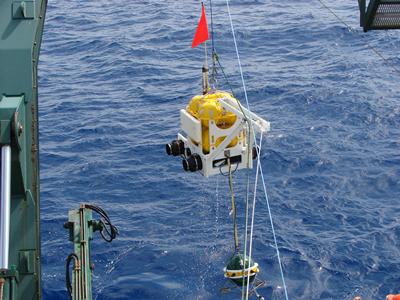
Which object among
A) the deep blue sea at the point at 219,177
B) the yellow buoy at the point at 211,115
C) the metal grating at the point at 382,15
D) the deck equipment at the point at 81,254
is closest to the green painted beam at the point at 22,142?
the deck equipment at the point at 81,254

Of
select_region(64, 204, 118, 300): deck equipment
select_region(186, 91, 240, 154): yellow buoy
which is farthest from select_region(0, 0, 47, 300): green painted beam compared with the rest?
select_region(186, 91, 240, 154): yellow buoy

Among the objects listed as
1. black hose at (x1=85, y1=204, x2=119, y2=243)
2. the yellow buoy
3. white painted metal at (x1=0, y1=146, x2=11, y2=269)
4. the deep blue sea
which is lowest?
the deep blue sea

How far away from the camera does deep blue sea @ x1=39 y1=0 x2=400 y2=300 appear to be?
22250 mm

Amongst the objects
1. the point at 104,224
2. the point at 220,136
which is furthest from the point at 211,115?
the point at 104,224

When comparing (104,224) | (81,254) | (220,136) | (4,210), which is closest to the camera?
(4,210)

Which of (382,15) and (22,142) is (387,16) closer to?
(382,15)

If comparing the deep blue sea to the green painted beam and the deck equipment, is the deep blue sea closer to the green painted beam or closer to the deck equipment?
the deck equipment

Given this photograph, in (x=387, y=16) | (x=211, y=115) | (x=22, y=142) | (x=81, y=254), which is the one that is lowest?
(x=81, y=254)

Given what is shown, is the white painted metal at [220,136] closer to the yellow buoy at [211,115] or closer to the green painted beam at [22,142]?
the yellow buoy at [211,115]

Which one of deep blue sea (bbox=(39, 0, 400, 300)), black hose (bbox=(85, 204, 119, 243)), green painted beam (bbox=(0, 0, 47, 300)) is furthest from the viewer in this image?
deep blue sea (bbox=(39, 0, 400, 300))

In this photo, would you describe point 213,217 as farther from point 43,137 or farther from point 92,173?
point 43,137

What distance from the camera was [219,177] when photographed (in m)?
27.3

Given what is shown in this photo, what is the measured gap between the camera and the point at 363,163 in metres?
27.7

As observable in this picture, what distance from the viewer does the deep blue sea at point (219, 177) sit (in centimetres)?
2225
